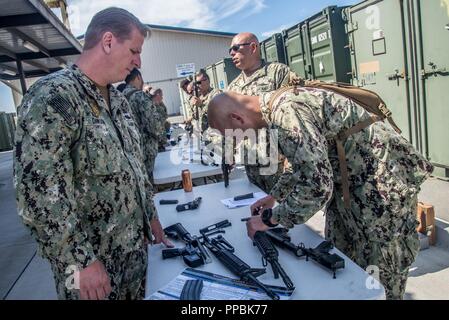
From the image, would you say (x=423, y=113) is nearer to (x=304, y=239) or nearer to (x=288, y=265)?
(x=304, y=239)

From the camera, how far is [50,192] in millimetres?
1306

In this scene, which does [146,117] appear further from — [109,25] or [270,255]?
[270,255]

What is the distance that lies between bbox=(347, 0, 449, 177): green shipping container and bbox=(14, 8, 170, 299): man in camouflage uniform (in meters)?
3.29

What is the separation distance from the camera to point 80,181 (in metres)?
1.49

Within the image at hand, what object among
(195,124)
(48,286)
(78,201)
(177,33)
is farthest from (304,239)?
(177,33)

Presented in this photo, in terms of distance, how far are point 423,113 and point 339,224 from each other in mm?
2881

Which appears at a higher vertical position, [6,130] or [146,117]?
[6,130]

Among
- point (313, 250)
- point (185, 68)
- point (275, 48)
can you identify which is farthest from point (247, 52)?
point (185, 68)

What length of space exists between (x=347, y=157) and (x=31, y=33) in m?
6.09

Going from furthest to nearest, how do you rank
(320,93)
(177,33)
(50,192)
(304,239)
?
(177,33) → (304,239) → (320,93) → (50,192)

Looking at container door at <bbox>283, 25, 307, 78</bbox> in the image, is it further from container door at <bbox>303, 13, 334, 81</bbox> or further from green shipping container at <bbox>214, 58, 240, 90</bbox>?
green shipping container at <bbox>214, 58, 240, 90</bbox>

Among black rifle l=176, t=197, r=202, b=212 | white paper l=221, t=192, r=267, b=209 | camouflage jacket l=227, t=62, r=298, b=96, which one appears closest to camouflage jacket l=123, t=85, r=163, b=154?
camouflage jacket l=227, t=62, r=298, b=96

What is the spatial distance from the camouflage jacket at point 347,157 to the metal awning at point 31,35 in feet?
13.5

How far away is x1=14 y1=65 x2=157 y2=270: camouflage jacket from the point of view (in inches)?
51.2
